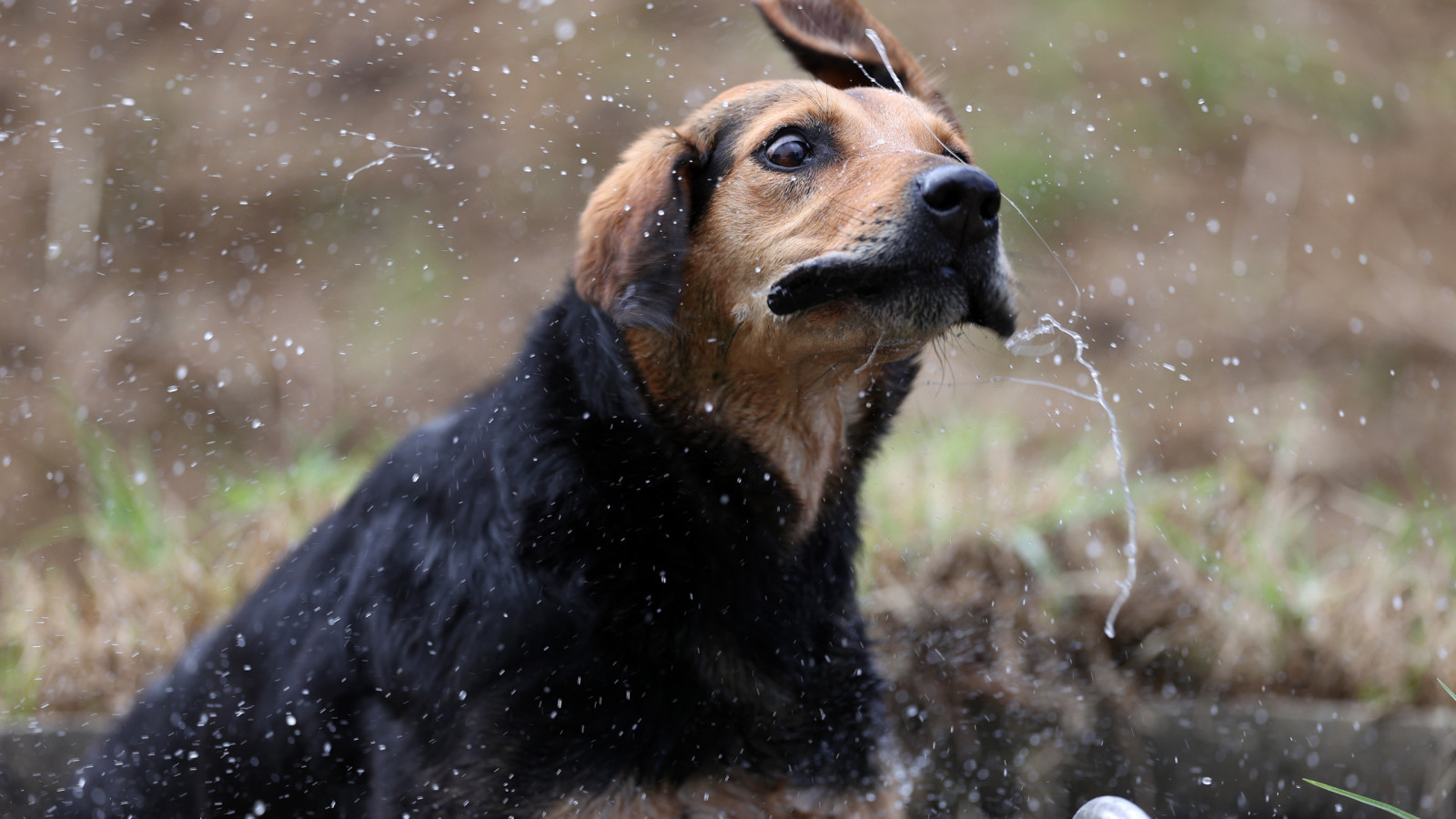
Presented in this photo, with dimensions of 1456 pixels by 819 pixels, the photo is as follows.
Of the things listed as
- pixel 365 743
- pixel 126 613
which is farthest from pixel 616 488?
pixel 126 613

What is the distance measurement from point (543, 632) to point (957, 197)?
4.22 ft

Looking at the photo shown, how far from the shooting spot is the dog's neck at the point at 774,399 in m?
2.81

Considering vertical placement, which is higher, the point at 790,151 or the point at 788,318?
the point at 790,151

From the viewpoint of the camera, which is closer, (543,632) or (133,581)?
(543,632)

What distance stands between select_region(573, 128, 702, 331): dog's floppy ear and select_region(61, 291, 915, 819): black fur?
118 mm

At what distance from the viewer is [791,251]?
264cm

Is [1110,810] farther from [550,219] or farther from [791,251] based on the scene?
[550,219]

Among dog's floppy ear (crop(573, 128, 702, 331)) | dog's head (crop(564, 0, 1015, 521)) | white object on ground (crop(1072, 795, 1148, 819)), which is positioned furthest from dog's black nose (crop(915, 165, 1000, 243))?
white object on ground (crop(1072, 795, 1148, 819))

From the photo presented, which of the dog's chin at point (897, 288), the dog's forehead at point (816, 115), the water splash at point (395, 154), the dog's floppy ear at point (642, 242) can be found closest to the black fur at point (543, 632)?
the dog's floppy ear at point (642, 242)

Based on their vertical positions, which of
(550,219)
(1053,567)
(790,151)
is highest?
A: (790,151)

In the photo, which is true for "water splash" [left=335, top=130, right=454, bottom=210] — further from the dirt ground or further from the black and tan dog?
the black and tan dog

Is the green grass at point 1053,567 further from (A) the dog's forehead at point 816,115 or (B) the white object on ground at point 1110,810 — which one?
(A) the dog's forehead at point 816,115

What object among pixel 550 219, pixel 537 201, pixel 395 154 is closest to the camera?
pixel 550 219

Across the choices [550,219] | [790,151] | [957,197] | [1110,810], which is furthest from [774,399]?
[550,219]
